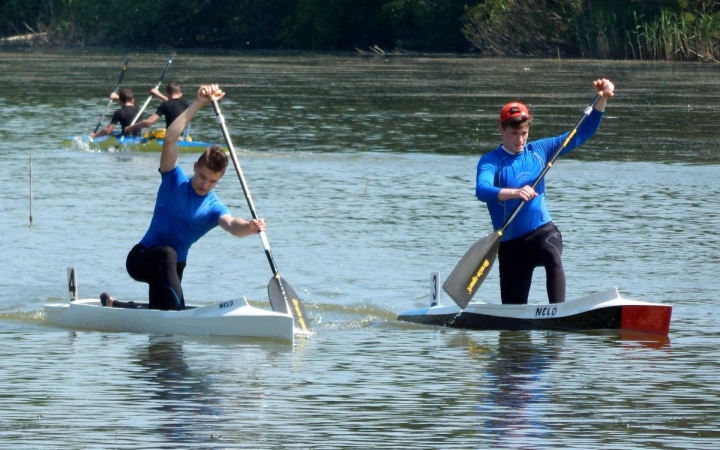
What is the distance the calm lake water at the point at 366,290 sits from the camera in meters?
7.75

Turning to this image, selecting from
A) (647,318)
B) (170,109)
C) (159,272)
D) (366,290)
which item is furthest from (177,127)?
(170,109)

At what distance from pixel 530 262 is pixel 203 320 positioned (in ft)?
7.11

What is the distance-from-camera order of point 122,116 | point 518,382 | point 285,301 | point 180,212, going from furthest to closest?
point 122,116 → point 285,301 → point 180,212 → point 518,382

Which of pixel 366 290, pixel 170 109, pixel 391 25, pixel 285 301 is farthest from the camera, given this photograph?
pixel 391 25

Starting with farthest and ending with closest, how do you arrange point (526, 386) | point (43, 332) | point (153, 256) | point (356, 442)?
point (43, 332)
point (153, 256)
point (526, 386)
point (356, 442)

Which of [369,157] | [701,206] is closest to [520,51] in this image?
[369,157]

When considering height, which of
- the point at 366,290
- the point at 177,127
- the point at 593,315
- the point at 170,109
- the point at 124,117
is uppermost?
the point at 177,127

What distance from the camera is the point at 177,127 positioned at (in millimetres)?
9773

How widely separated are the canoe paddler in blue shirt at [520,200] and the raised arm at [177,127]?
1.78m

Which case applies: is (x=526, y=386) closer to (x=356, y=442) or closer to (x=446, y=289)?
(x=356, y=442)

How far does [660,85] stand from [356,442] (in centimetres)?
3623

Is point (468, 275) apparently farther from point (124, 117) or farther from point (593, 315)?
point (124, 117)

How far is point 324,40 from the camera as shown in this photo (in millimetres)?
82812

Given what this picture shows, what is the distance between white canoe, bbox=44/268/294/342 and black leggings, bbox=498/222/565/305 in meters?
1.47
